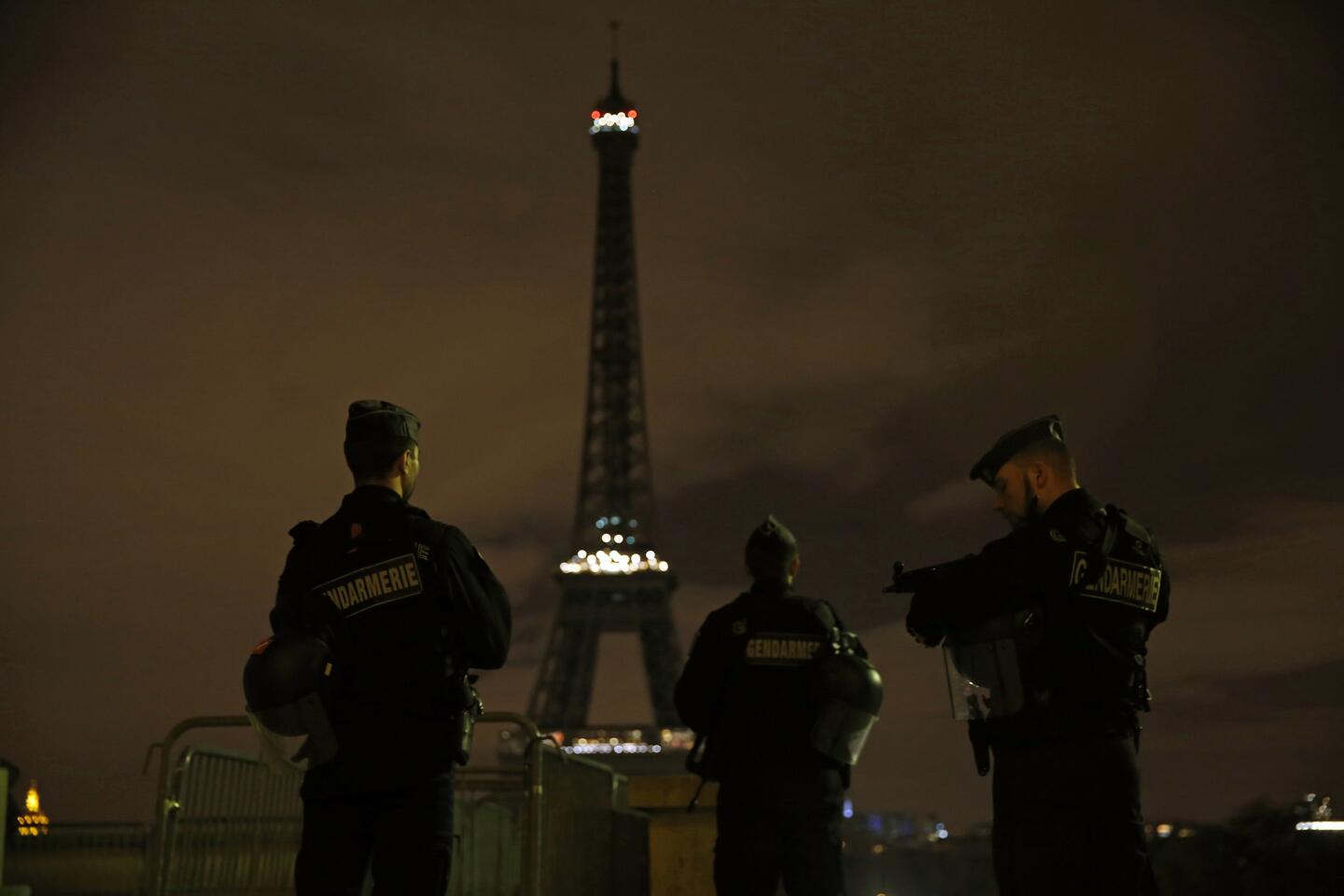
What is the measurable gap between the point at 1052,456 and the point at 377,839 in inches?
100

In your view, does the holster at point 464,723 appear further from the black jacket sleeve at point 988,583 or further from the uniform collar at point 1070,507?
the uniform collar at point 1070,507

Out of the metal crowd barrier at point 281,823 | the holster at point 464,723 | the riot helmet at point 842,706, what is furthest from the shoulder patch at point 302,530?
the riot helmet at point 842,706

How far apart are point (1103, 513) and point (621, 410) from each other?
79.3m

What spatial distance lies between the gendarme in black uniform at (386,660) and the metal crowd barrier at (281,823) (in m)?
1.66

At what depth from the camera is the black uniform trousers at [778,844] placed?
6125 mm

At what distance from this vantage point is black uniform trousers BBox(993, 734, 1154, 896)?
14.7ft

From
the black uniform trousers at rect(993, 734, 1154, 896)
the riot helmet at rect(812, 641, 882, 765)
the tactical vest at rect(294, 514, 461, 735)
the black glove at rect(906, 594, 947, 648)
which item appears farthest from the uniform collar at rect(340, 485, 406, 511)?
the riot helmet at rect(812, 641, 882, 765)

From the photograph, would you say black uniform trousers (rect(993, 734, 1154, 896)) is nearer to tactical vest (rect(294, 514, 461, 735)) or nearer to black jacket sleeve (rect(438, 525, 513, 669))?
black jacket sleeve (rect(438, 525, 513, 669))

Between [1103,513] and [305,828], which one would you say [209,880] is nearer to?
[305,828]

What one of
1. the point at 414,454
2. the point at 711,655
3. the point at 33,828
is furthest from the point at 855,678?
the point at 33,828

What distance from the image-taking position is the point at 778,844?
6.19 meters

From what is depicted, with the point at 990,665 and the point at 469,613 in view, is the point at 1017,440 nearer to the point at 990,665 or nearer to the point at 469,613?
the point at 990,665

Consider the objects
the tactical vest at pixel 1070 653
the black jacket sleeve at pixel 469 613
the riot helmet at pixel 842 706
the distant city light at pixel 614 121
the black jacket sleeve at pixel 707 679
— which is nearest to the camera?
the black jacket sleeve at pixel 469 613

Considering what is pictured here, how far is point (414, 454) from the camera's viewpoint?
15.9 ft
